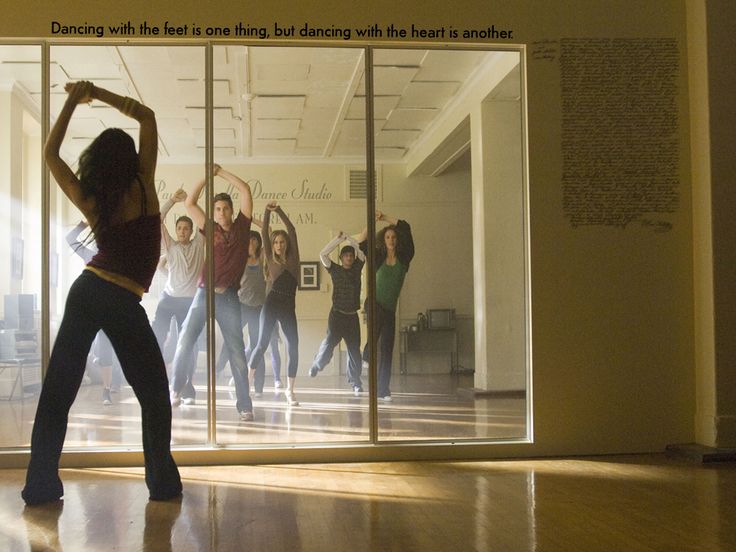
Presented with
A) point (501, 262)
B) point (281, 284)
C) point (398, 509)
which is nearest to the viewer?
point (398, 509)

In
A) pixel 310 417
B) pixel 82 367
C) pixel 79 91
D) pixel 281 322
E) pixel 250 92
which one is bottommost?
pixel 310 417

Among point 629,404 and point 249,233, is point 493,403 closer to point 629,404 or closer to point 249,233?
point 629,404

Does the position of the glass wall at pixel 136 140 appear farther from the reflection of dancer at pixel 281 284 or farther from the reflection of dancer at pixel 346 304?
the reflection of dancer at pixel 346 304

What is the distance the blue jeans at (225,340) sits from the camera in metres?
5.41

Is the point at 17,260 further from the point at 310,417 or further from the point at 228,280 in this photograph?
the point at 310,417

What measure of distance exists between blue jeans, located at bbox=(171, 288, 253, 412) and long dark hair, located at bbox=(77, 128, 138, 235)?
1386mm

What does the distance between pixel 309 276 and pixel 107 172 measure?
1666 mm

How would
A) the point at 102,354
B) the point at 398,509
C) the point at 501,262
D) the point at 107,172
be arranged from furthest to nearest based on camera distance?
the point at 501,262
the point at 102,354
the point at 107,172
the point at 398,509

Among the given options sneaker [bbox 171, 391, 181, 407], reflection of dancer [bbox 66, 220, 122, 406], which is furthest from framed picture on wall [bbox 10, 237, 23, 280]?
sneaker [bbox 171, 391, 181, 407]

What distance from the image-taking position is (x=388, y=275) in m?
5.58

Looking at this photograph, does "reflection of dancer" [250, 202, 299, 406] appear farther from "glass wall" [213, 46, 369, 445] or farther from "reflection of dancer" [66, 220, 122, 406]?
"reflection of dancer" [66, 220, 122, 406]

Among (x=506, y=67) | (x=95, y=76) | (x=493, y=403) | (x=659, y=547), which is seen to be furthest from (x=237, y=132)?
(x=659, y=547)

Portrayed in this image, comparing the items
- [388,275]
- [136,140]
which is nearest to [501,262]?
[388,275]

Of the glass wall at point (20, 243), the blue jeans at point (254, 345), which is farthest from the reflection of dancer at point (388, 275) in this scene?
the glass wall at point (20, 243)
